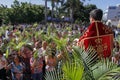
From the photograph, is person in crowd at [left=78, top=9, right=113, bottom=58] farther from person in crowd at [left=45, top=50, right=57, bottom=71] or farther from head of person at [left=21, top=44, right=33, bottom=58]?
head of person at [left=21, top=44, right=33, bottom=58]

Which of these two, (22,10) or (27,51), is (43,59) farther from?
(22,10)

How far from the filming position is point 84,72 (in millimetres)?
4664

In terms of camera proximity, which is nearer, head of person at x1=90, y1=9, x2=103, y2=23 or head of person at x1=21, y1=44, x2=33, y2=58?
head of person at x1=90, y1=9, x2=103, y2=23

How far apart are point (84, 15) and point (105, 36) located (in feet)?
323

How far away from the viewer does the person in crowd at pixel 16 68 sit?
10.4 metres

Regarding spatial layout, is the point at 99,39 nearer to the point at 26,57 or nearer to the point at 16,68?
the point at 16,68

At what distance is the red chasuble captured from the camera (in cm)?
592

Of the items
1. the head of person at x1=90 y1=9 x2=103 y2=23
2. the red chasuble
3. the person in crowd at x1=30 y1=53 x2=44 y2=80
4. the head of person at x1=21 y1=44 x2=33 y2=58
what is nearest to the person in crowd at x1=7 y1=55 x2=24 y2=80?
the head of person at x1=21 y1=44 x2=33 y2=58

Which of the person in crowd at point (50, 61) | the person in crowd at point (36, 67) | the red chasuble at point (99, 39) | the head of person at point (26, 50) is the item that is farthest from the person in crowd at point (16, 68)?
the red chasuble at point (99, 39)

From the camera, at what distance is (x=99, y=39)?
238 inches

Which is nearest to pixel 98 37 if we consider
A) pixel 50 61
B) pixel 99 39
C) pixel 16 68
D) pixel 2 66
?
pixel 99 39

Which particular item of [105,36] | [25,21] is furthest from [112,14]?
[105,36]

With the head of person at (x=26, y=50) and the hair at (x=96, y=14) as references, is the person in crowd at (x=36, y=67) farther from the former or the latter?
the hair at (x=96, y=14)

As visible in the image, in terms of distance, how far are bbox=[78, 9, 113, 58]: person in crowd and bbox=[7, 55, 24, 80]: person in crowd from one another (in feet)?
15.1
